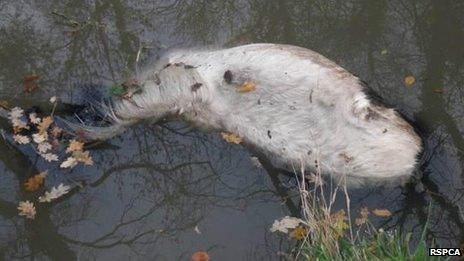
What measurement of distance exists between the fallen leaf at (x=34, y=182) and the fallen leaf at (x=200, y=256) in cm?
134

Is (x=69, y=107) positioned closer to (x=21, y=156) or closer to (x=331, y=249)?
(x=21, y=156)

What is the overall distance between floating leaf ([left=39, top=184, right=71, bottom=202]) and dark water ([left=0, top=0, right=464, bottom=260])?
0.22 ft

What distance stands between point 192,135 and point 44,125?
1206 millimetres

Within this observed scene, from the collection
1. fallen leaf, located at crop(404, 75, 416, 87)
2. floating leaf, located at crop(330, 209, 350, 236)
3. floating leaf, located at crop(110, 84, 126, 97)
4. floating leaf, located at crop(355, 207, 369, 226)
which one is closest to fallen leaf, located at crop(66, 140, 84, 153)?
floating leaf, located at crop(110, 84, 126, 97)

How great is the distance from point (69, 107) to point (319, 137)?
2.19m

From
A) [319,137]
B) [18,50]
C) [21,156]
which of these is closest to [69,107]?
[21,156]

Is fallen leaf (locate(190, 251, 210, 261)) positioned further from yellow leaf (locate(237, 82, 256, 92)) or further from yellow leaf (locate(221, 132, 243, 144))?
yellow leaf (locate(237, 82, 256, 92))

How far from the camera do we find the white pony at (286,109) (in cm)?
410

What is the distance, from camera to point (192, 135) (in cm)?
479

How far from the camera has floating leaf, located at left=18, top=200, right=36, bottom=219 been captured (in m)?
4.22

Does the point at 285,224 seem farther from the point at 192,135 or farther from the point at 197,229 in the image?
the point at 192,135

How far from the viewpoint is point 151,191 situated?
439 centimetres

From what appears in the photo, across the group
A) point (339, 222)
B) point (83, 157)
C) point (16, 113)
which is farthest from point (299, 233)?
point (16, 113)

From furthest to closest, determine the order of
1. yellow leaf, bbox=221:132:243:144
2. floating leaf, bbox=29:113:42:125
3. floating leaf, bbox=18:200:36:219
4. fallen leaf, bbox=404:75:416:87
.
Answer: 1. fallen leaf, bbox=404:75:416:87
2. floating leaf, bbox=29:113:42:125
3. yellow leaf, bbox=221:132:243:144
4. floating leaf, bbox=18:200:36:219
